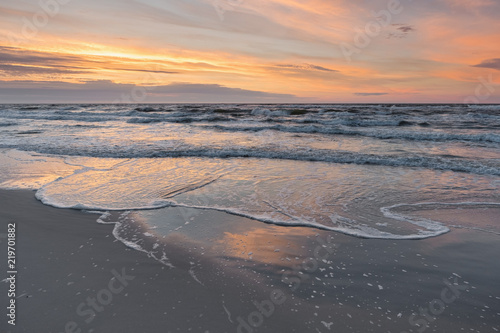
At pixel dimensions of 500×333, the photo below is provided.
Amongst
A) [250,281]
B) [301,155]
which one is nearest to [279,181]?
[301,155]

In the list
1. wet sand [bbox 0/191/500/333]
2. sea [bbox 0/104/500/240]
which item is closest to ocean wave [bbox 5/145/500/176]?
sea [bbox 0/104/500/240]

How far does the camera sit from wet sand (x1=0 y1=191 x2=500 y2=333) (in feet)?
9.05

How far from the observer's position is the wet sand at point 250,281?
2758 millimetres

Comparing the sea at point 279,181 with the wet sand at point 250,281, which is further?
the sea at point 279,181

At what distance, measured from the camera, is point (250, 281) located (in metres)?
3.42

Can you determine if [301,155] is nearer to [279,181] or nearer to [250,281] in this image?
[279,181]

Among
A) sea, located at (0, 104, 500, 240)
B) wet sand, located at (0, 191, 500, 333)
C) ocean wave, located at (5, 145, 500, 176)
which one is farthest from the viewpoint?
ocean wave, located at (5, 145, 500, 176)

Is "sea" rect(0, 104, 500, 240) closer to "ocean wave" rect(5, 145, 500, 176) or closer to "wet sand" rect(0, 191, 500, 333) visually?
"ocean wave" rect(5, 145, 500, 176)

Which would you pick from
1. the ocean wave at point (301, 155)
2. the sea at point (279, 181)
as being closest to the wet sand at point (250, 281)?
the sea at point (279, 181)

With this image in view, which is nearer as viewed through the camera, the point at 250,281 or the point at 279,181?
the point at 250,281

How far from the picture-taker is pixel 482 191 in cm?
722

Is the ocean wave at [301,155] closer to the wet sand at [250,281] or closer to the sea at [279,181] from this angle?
the sea at [279,181]

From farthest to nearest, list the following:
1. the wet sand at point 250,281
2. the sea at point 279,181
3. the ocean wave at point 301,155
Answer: the ocean wave at point 301,155 → the sea at point 279,181 → the wet sand at point 250,281

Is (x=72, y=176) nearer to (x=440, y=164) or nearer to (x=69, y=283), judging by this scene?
(x=69, y=283)
